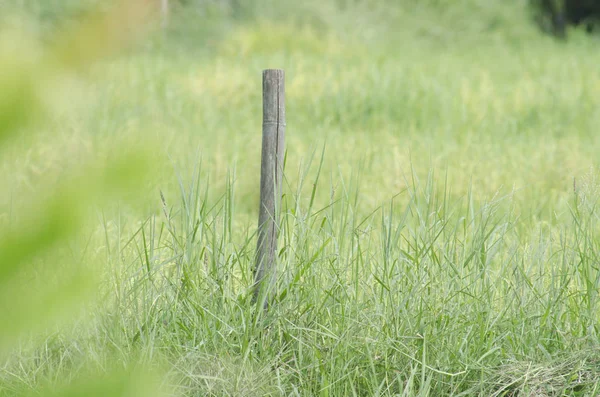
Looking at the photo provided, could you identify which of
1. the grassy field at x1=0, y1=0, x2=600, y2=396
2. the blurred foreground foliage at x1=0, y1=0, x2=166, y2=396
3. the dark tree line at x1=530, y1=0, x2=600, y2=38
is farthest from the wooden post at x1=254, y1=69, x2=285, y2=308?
the dark tree line at x1=530, y1=0, x2=600, y2=38

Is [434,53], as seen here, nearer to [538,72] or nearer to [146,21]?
[538,72]

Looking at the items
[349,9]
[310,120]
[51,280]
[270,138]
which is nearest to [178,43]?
[349,9]

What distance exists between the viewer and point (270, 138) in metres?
2.76

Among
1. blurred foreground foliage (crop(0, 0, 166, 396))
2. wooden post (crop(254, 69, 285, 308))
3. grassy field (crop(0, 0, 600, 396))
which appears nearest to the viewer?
blurred foreground foliage (crop(0, 0, 166, 396))

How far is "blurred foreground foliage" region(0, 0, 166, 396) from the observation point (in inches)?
13.7

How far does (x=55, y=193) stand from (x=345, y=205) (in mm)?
2341

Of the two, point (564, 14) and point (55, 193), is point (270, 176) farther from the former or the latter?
point (564, 14)

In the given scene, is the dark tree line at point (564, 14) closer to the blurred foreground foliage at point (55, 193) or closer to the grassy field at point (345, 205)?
the grassy field at point (345, 205)

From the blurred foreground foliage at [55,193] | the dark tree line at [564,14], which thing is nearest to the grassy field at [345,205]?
the blurred foreground foliage at [55,193]

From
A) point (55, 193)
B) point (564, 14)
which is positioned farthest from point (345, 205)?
point (564, 14)

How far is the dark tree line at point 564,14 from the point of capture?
15656 millimetres

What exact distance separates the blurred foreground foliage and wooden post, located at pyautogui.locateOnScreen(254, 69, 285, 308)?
6.95 feet

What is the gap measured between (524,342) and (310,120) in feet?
18.6

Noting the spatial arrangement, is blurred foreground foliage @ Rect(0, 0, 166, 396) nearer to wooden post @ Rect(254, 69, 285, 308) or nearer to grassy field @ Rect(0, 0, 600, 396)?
grassy field @ Rect(0, 0, 600, 396)
